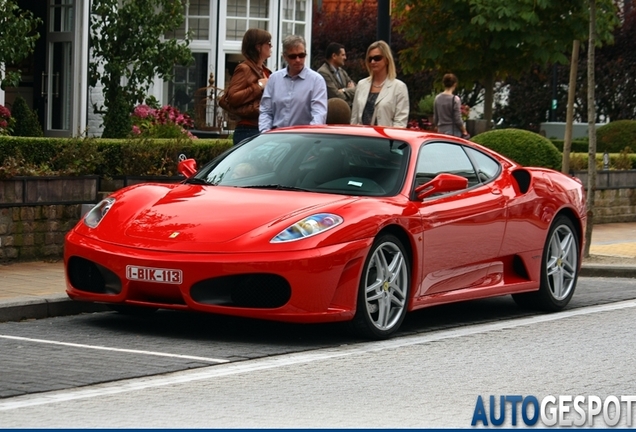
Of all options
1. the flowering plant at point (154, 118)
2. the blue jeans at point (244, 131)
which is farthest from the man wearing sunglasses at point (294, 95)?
the flowering plant at point (154, 118)

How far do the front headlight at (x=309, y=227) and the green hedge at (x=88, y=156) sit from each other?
14.0 feet

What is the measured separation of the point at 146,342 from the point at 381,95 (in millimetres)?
4866

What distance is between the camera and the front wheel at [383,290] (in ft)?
28.8

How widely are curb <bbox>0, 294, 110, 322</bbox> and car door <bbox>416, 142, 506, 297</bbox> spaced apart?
93.7 inches

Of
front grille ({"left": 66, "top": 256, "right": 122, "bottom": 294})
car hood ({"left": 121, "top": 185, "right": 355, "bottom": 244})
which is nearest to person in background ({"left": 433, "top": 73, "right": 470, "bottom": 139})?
car hood ({"left": 121, "top": 185, "right": 355, "bottom": 244})

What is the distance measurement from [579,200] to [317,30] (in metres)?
36.1

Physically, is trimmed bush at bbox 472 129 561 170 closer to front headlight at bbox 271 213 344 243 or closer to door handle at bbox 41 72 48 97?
door handle at bbox 41 72 48 97

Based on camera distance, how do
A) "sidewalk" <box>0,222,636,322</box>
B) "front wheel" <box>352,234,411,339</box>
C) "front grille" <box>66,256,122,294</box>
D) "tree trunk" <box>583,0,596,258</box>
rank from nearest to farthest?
"front wheel" <box>352,234,411,339</box>, "front grille" <box>66,256,122,294</box>, "sidewalk" <box>0,222,636,322</box>, "tree trunk" <box>583,0,596,258</box>

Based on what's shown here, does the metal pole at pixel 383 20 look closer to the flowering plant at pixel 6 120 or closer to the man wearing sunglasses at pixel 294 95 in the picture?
the man wearing sunglasses at pixel 294 95

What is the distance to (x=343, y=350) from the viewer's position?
8555 millimetres

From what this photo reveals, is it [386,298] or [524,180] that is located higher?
[524,180]

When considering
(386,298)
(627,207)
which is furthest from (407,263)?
(627,207)

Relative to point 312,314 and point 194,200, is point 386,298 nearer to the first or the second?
point 312,314

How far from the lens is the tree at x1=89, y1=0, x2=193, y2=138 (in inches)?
848
